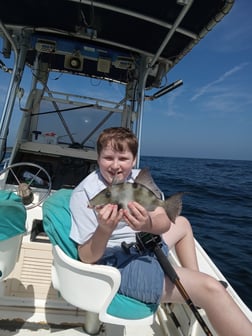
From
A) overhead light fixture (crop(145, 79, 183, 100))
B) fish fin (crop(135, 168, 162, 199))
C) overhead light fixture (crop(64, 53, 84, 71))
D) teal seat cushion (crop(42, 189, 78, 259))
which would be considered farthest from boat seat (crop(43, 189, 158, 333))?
overhead light fixture (crop(64, 53, 84, 71))

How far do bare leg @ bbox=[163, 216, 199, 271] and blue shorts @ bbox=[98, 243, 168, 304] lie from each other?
0.37m

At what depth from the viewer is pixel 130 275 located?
2045mm

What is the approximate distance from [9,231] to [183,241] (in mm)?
1404

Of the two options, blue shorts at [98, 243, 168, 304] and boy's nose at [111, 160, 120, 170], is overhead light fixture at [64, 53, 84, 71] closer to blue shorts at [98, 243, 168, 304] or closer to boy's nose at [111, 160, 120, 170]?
boy's nose at [111, 160, 120, 170]

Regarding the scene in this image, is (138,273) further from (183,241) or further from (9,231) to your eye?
(9,231)

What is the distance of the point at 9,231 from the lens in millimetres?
2152

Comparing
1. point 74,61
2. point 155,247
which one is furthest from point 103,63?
point 155,247

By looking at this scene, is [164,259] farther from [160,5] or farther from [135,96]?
[135,96]

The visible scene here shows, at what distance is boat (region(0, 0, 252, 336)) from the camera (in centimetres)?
213

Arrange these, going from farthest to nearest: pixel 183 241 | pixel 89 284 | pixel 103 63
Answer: pixel 103 63, pixel 183 241, pixel 89 284

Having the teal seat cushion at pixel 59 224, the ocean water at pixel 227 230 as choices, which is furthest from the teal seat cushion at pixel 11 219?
the ocean water at pixel 227 230

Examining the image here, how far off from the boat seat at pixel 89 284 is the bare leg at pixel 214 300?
0.20 m

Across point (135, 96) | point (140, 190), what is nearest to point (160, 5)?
point (135, 96)

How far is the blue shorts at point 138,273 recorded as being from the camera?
200cm
